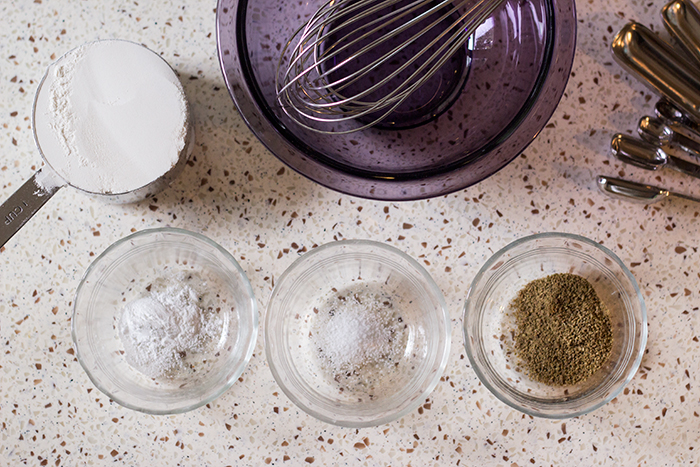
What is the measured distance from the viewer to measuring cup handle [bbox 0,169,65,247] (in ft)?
1.97

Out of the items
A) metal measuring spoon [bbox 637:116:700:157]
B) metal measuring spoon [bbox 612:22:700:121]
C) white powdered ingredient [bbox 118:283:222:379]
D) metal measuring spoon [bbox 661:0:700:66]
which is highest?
metal measuring spoon [bbox 661:0:700:66]

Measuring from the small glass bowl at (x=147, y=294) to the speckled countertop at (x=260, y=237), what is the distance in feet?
0.08

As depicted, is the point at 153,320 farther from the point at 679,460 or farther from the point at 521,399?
the point at 679,460

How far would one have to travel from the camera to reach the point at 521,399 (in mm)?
650

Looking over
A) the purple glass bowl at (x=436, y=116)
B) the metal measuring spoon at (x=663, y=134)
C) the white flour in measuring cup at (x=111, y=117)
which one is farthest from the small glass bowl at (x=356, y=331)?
the metal measuring spoon at (x=663, y=134)

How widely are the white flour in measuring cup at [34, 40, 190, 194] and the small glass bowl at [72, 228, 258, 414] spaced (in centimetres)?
9

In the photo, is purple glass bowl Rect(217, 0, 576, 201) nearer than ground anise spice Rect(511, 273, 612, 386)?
Yes

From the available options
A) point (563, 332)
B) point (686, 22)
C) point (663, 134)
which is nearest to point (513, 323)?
point (563, 332)

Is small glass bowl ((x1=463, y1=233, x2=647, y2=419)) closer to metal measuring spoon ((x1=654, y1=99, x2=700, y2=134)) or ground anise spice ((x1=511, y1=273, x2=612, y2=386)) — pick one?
ground anise spice ((x1=511, y1=273, x2=612, y2=386))

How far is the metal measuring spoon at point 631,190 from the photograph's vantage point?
66 cm

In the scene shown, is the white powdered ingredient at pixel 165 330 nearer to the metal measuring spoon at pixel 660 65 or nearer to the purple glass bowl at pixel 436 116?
the purple glass bowl at pixel 436 116

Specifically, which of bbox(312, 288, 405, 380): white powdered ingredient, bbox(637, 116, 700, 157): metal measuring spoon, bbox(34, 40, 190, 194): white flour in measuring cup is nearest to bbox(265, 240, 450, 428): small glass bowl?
bbox(312, 288, 405, 380): white powdered ingredient

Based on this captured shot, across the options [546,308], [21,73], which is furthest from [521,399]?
[21,73]

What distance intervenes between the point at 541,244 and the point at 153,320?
479mm
